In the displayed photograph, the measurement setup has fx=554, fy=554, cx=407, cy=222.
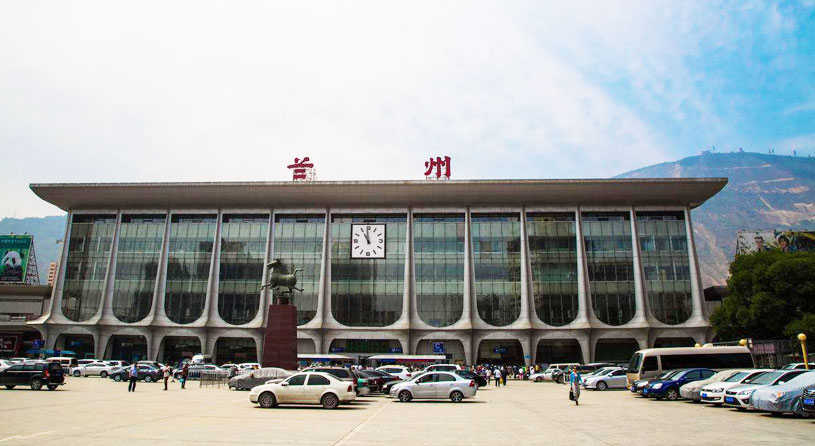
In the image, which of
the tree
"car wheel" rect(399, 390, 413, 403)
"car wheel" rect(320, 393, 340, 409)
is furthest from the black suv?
the tree

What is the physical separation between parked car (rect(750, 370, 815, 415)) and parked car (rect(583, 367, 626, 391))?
20992mm

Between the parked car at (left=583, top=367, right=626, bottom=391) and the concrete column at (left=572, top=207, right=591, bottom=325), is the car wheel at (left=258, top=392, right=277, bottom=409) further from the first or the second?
the concrete column at (left=572, top=207, right=591, bottom=325)

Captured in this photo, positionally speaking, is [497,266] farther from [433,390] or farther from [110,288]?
[110,288]

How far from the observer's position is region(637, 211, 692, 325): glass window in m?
65.4

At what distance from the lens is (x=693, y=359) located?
33094 mm

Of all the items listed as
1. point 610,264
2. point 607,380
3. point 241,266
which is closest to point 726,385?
point 607,380

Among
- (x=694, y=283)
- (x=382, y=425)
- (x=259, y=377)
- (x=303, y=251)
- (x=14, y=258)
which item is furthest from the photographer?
(x=14, y=258)

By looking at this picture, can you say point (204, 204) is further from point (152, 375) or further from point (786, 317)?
point (786, 317)

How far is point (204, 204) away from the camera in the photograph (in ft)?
235

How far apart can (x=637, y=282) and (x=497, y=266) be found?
54.3ft

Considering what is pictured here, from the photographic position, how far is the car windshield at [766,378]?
2152cm

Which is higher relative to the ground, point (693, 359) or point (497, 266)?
point (497, 266)

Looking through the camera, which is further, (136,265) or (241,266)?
(136,265)

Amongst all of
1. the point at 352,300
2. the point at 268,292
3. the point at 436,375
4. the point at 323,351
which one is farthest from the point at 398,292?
the point at 436,375
